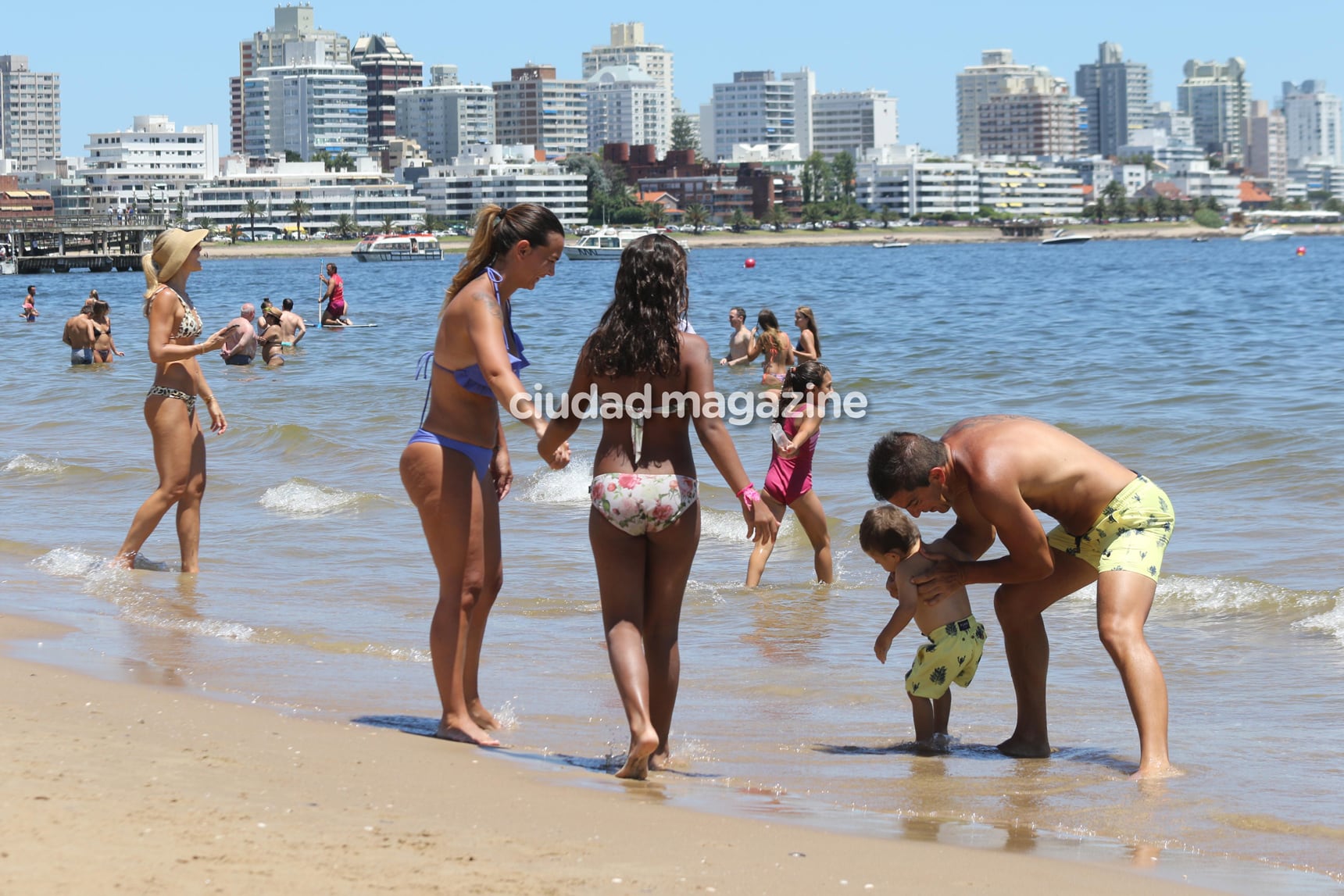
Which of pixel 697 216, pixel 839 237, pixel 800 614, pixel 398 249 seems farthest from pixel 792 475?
pixel 697 216

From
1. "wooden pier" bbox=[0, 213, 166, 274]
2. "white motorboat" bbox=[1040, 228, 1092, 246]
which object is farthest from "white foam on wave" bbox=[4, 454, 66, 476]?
"white motorboat" bbox=[1040, 228, 1092, 246]

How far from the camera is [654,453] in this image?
436 centimetres

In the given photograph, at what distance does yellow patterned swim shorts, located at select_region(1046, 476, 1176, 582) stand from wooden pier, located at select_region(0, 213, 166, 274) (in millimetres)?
88603

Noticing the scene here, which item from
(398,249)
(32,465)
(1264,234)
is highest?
(1264,234)

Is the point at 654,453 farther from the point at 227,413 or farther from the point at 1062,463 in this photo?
the point at 227,413

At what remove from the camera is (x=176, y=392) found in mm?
7332

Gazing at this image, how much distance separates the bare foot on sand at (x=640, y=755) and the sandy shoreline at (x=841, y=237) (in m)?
110

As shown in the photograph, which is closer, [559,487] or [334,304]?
[559,487]

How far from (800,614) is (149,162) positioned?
→ 178m

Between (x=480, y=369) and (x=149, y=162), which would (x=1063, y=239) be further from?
(x=480, y=369)

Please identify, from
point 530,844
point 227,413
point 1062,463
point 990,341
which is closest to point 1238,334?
point 990,341

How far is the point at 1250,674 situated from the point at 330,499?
6938 mm

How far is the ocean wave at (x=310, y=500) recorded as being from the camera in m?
10.8

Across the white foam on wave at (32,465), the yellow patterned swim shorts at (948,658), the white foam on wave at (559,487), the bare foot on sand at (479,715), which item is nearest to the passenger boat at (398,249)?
the white foam on wave at (32,465)
